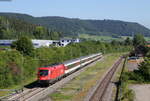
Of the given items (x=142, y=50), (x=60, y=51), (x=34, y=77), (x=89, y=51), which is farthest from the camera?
(x=89, y=51)

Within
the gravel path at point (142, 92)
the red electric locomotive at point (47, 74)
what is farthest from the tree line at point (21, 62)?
the gravel path at point (142, 92)

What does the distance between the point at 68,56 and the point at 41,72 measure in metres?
49.5

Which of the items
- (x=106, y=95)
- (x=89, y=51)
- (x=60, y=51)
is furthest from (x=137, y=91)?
(x=89, y=51)

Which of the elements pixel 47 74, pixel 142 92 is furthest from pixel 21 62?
pixel 142 92

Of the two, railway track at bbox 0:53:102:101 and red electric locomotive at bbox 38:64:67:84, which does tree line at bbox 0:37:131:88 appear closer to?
red electric locomotive at bbox 38:64:67:84

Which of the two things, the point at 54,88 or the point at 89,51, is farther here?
the point at 89,51

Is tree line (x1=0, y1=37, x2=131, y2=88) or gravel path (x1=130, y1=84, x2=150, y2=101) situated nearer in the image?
gravel path (x1=130, y1=84, x2=150, y2=101)

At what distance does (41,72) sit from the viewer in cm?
4366

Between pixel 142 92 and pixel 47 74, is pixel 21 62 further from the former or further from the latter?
pixel 142 92

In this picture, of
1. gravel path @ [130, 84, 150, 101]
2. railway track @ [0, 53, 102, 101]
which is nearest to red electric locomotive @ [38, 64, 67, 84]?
railway track @ [0, 53, 102, 101]

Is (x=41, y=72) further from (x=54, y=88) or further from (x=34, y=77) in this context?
(x=34, y=77)

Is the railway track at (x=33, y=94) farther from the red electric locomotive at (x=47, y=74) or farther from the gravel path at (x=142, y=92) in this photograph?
the gravel path at (x=142, y=92)

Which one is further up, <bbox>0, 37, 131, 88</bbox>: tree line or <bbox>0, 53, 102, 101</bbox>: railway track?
<bbox>0, 37, 131, 88</bbox>: tree line

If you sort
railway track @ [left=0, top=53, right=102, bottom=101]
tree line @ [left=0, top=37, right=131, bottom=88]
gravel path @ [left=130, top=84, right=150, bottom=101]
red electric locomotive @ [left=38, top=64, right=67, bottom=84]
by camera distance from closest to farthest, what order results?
railway track @ [left=0, top=53, right=102, bottom=101] < gravel path @ [left=130, top=84, right=150, bottom=101] < red electric locomotive @ [left=38, top=64, right=67, bottom=84] < tree line @ [left=0, top=37, right=131, bottom=88]
